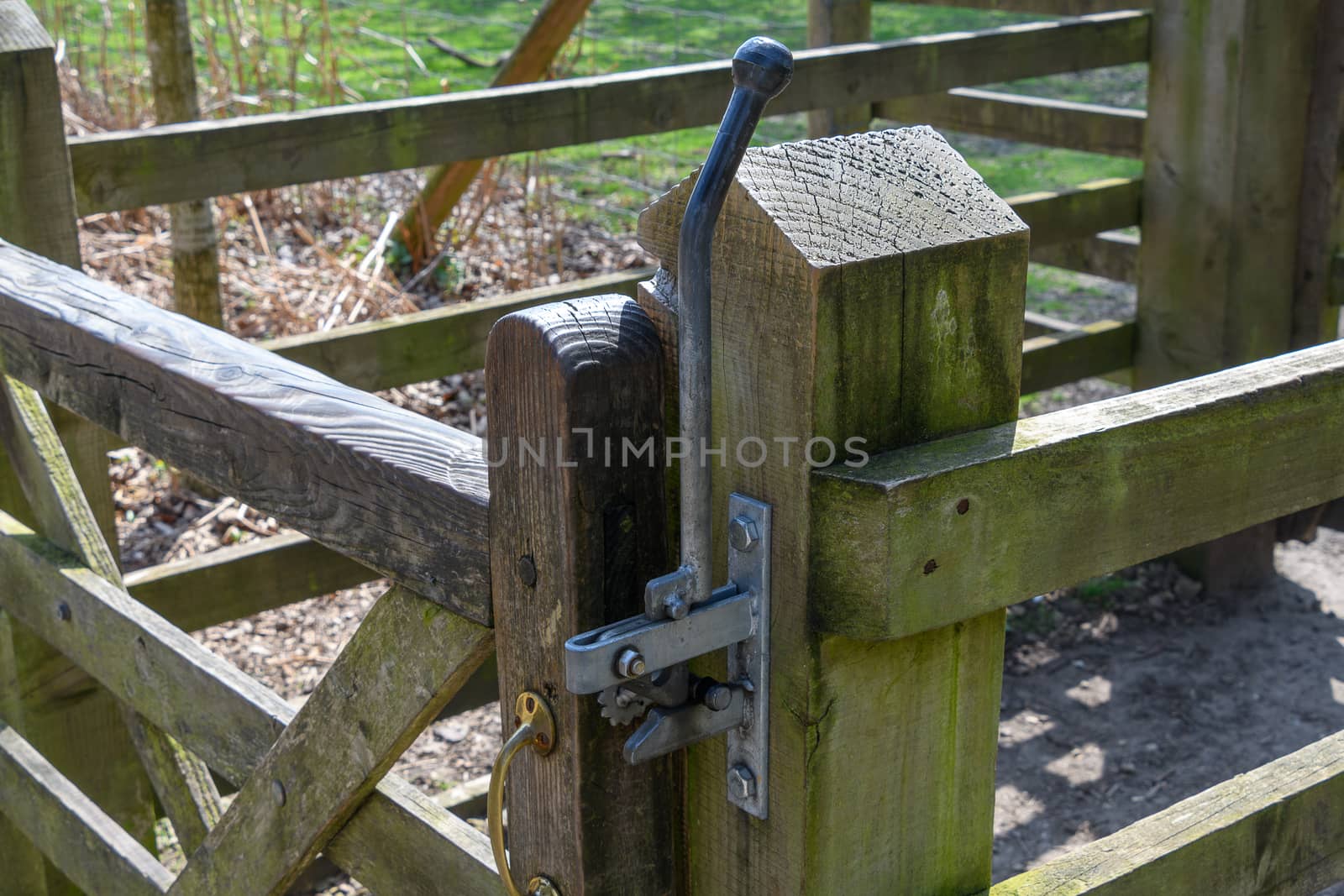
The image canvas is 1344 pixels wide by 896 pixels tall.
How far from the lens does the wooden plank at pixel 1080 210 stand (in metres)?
4.24

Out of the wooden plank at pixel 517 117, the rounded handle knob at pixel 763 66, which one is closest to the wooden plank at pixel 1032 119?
the wooden plank at pixel 517 117

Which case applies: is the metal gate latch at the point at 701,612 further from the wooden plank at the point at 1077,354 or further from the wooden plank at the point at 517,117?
the wooden plank at the point at 1077,354

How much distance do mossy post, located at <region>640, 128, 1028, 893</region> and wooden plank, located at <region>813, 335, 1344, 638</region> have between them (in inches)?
0.6

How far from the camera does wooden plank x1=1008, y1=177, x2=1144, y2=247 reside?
13.9 feet

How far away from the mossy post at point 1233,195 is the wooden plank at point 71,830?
3.36 meters

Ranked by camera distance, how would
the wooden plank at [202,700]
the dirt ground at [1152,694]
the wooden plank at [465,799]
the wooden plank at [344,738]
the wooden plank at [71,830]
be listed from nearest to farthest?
the wooden plank at [344,738], the wooden plank at [202,700], the wooden plank at [71,830], the wooden plank at [465,799], the dirt ground at [1152,694]

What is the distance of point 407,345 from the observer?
3309mm

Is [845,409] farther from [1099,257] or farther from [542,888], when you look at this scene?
[1099,257]

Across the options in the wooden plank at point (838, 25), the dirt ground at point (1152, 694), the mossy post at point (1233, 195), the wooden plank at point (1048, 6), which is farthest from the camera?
the wooden plank at point (838, 25)

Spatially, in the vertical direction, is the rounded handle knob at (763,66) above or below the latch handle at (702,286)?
above

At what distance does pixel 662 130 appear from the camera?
3.53 metres

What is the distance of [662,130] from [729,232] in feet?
8.68

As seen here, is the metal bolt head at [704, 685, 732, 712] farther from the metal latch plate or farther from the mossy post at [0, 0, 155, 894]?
the mossy post at [0, 0, 155, 894]

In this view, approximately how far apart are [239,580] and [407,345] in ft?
2.20
